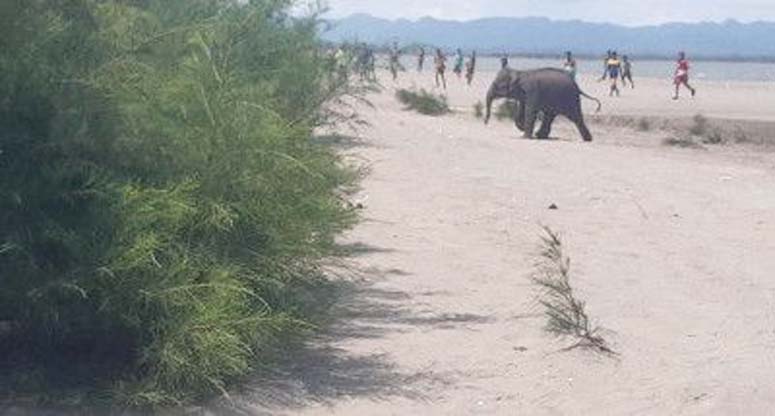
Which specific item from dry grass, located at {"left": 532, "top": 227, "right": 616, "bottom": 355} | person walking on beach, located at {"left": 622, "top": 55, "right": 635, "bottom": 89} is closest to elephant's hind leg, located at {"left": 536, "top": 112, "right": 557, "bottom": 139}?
dry grass, located at {"left": 532, "top": 227, "right": 616, "bottom": 355}

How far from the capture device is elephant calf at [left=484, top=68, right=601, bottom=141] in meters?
30.7

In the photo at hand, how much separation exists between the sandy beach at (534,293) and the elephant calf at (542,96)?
539 centimetres

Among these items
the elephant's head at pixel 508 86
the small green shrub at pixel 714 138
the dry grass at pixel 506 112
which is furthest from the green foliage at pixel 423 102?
the elephant's head at pixel 508 86

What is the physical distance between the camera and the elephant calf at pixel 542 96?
3072 centimetres

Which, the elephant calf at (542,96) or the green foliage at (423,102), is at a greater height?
the elephant calf at (542,96)

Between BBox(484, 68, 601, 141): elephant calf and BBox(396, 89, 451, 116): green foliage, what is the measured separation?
872 centimetres

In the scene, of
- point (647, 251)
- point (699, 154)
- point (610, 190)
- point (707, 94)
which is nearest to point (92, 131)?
point (647, 251)

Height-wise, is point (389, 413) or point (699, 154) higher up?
point (389, 413)

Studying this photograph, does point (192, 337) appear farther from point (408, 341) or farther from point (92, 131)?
point (408, 341)

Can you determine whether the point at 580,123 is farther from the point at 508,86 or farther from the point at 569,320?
the point at 569,320

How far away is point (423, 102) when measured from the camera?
41.2 meters

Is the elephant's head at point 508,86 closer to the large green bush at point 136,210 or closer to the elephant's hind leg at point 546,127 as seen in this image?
the elephant's hind leg at point 546,127

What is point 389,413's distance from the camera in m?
8.38

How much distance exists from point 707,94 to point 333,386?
186 ft
